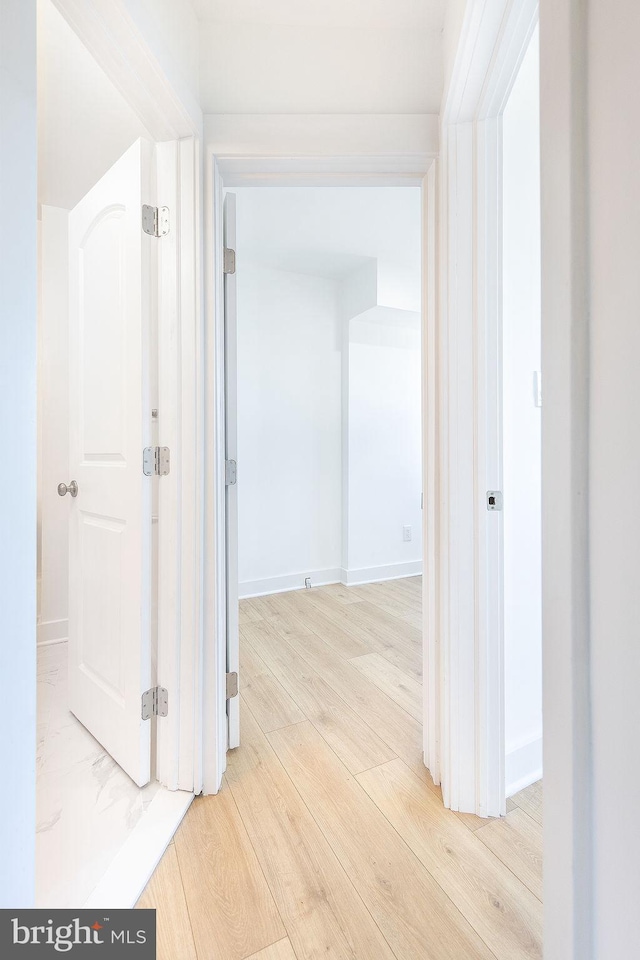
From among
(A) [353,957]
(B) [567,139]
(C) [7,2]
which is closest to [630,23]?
(B) [567,139]

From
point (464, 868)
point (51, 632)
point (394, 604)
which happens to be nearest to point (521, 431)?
point (464, 868)

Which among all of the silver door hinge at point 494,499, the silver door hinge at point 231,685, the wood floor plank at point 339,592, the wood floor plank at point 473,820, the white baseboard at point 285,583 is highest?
the silver door hinge at point 494,499

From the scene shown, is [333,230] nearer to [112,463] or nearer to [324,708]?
[112,463]

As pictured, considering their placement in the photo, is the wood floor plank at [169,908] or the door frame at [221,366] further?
the door frame at [221,366]

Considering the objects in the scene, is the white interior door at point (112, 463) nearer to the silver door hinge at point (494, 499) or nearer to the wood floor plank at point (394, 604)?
the silver door hinge at point (494, 499)

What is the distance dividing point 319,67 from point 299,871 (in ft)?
7.45

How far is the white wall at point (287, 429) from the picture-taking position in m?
3.12

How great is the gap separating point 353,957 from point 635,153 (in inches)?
54.2

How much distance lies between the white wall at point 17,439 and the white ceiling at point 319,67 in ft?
3.12

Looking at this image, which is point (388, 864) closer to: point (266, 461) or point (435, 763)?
point (435, 763)

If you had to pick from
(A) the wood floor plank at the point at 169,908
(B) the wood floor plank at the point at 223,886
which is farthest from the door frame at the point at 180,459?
(A) the wood floor plank at the point at 169,908

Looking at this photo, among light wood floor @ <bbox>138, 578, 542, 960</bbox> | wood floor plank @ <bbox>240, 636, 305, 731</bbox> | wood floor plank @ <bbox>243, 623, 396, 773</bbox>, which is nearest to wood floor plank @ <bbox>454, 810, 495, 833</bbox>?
light wood floor @ <bbox>138, 578, 542, 960</bbox>

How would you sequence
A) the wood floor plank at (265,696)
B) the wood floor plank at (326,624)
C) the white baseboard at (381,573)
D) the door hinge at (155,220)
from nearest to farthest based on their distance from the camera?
the door hinge at (155,220), the wood floor plank at (265,696), the wood floor plank at (326,624), the white baseboard at (381,573)

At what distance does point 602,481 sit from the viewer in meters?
0.42
